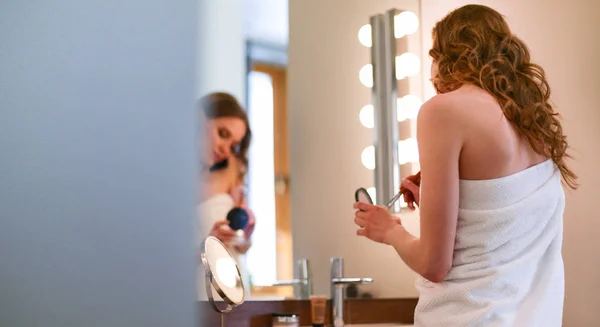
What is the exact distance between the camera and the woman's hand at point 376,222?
4.05 ft

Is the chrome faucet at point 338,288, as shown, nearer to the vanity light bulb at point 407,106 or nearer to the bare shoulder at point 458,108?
the vanity light bulb at point 407,106

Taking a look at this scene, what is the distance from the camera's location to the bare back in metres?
1.08

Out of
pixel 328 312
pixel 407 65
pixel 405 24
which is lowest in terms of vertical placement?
pixel 328 312

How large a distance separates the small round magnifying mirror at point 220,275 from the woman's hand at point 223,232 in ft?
0.83

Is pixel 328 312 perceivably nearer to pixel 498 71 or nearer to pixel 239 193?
pixel 239 193

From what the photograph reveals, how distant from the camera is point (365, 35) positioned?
194 centimetres

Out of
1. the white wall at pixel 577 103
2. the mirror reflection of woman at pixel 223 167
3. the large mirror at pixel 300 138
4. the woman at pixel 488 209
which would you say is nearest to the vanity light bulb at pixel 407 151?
the large mirror at pixel 300 138

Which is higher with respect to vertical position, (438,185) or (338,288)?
(438,185)

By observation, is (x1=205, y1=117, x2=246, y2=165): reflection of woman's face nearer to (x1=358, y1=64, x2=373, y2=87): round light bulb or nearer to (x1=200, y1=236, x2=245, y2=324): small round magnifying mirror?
(x1=200, y1=236, x2=245, y2=324): small round magnifying mirror

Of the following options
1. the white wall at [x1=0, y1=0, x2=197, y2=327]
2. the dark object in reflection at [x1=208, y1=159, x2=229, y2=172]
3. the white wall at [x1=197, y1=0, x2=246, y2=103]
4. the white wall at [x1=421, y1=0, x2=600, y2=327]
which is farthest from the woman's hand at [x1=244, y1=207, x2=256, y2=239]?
the white wall at [x1=421, y1=0, x2=600, y2=327]

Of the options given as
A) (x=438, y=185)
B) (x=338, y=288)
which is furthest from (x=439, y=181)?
(x=338, y=288)

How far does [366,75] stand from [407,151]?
22 cm

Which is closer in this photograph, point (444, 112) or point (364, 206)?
point (444, 112)

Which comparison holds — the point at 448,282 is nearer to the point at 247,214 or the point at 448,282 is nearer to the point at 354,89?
the point at 247,214
